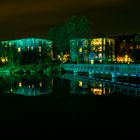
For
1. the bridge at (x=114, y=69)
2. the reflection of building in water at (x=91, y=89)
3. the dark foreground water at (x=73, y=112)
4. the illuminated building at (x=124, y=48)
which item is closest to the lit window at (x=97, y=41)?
the illuminated building at (x=124, y=48)

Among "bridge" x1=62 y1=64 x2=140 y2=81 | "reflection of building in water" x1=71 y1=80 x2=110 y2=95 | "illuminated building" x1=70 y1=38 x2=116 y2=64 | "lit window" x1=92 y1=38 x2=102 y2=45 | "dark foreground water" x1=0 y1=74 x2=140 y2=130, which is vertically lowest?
"dark foreground water" x1=0 y1=74 x2=140 y2=130

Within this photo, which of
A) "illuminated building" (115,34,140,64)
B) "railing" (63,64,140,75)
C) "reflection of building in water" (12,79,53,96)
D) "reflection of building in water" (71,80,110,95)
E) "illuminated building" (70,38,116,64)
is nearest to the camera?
"reflection of building in water" (71,80,110,95)

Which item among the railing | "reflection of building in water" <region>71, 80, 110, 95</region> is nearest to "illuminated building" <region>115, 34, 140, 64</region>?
the railing

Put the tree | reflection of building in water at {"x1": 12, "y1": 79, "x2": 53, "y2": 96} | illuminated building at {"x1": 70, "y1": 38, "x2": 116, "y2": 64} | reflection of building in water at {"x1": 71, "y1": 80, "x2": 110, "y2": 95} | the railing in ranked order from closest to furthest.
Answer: reflection of building in water at {"x1": 71, "y1": 80, "x2": 110, "y2": 95} → reflection of building in water at {"x1": 12, "y1": 79, "x2": 53, "y2": 96} → the railing → the tree → illuminated building at {"x1": 70, "y1": 38, "x2": 116, "y2": 64}

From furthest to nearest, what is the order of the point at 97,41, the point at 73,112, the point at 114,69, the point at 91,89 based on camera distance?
the point at 97,41, the point at 114,69, the point at 91,89, the point at 73,112

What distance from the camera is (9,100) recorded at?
32625 millimetres

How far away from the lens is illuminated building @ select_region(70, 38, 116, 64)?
342 feet

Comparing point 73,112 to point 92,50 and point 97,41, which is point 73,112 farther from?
point 97,41

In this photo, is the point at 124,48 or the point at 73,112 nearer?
the point at 73,112

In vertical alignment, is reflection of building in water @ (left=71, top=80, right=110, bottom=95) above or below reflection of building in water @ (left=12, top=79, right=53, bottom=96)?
above

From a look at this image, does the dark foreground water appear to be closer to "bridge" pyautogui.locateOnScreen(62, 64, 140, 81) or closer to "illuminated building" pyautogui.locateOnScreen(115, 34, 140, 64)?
"bridge" pyautogui.locateOnScreen(62, 64, 140, 81)

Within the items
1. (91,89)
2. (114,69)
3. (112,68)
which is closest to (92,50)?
(112,68)

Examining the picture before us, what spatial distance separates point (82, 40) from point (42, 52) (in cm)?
1307

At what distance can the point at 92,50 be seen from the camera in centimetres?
10931
